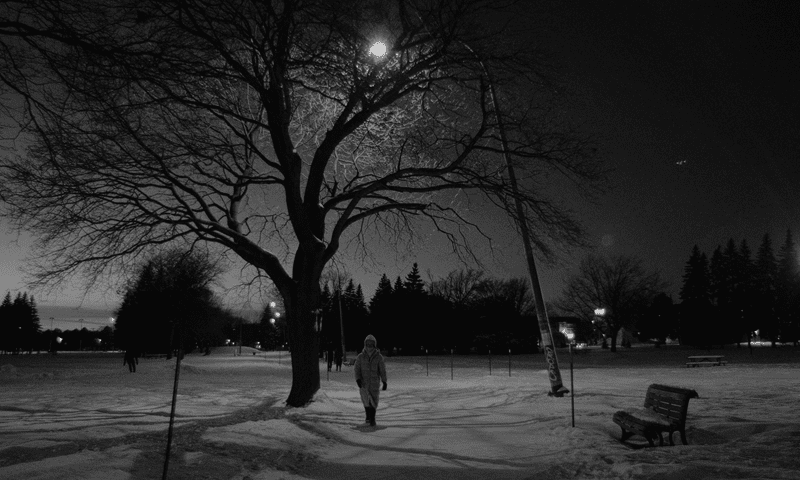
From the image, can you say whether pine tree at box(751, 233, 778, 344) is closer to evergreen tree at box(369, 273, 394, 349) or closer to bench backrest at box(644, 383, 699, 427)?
evergreen tree at box(369, 273, 394, 349)

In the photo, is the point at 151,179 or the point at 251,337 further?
the point at 251,337

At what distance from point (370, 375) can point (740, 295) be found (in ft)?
233

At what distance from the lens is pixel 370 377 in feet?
37.3

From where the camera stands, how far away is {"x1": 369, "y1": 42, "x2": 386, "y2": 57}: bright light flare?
10608mm

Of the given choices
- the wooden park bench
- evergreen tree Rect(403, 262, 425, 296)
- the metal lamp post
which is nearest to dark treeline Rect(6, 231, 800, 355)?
evergreen tree Rect(403, 262, 425, 296)

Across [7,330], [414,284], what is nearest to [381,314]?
[414,284]

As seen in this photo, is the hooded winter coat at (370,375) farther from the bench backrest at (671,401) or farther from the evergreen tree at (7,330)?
the evergreen tree at (7,330)

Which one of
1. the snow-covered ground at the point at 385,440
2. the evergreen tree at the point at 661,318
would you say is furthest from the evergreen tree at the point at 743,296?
the snow-covered ground at the point at 385,440

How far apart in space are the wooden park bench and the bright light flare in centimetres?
783

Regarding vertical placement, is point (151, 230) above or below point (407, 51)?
below

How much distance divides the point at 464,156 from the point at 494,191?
109 cm

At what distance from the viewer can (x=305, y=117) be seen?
1494cm

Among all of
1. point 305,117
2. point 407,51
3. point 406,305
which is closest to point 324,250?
point 305,117

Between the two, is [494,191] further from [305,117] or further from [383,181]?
[305,117]
